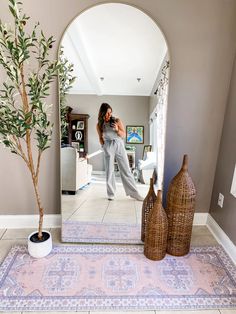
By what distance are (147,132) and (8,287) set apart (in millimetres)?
1509

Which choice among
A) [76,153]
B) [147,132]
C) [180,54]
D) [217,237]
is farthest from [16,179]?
[217,237]

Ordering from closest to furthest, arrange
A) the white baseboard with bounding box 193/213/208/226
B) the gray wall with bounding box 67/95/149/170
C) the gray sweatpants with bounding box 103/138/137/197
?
the gray wall with bounding box 67/95/149/170
the gray sweatpants with bounding box 103/138/137/197
the white baseboard with bounding box 193/213/208/226

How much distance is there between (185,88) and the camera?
5.89 ft

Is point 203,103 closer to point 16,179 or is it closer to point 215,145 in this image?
point 215,145

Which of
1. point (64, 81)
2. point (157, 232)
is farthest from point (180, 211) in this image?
point (64, 81)

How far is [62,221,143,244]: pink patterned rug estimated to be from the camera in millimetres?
1833

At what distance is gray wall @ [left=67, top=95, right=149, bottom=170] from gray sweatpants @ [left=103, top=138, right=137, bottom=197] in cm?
7

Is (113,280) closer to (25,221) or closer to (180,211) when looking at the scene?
(180,211)

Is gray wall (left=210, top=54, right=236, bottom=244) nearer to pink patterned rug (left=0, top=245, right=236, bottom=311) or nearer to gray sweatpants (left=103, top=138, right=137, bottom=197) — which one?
pink patterned rug (left=0, top=245, right=236, bottom=311)

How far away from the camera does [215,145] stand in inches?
76.1

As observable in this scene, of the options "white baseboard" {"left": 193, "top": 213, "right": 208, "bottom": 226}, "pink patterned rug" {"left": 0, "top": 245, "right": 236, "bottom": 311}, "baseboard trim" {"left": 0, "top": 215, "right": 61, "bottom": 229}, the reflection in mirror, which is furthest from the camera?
"white baseboard" {"left": 193, "top": 213, "right": 208, "bottom": 226}

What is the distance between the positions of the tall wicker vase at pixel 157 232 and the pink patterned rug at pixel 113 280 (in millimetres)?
70

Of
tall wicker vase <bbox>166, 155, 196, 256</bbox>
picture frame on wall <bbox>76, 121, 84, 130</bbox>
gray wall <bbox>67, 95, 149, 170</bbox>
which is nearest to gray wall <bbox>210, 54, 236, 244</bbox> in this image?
tall wicker vase <bbox>166, 155, 196, 256</bbox>

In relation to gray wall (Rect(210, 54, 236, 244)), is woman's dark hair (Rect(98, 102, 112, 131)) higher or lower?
higher
